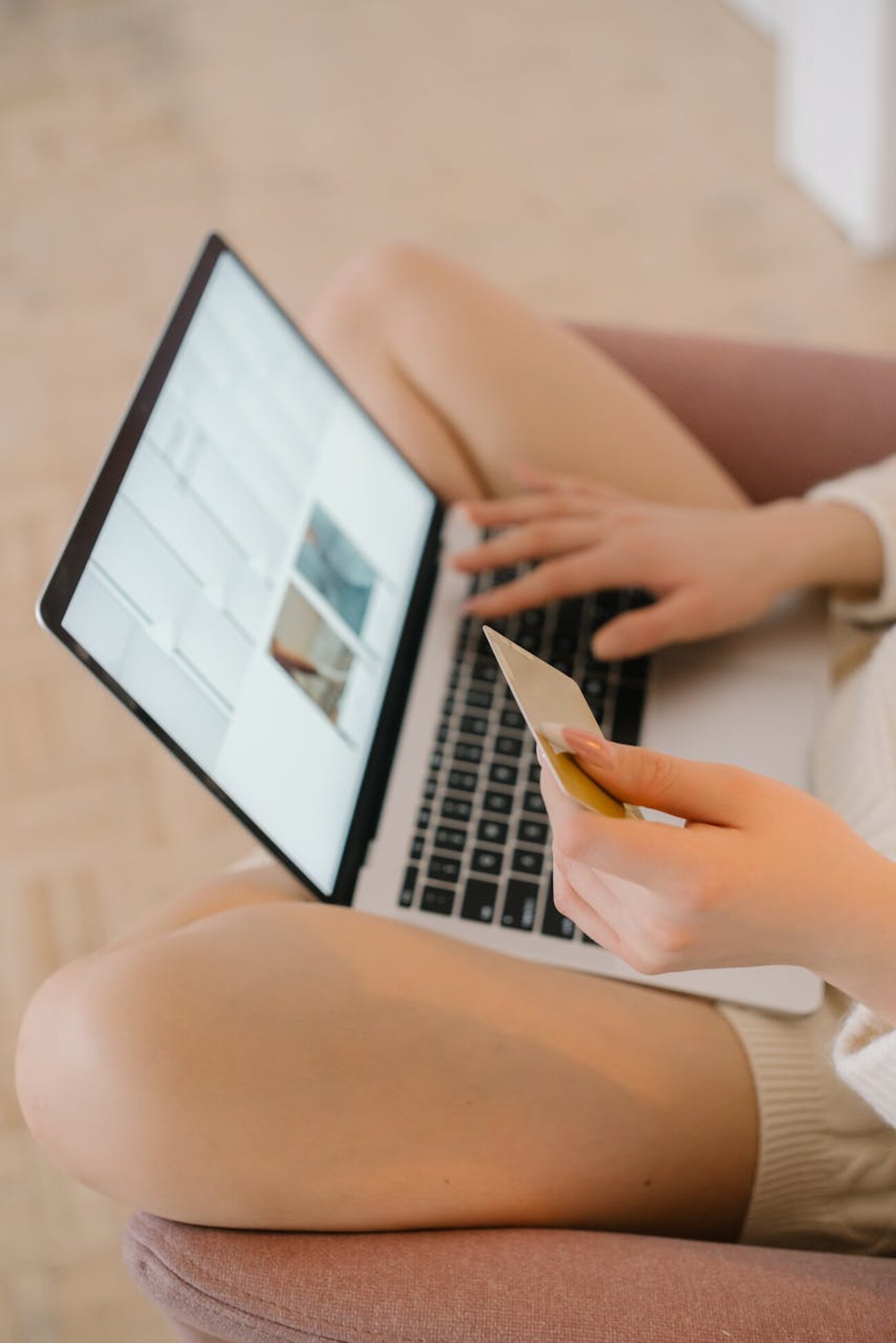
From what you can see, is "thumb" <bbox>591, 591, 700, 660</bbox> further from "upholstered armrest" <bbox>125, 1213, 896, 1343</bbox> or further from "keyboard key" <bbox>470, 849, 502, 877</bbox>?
"upholstered armrest" <bbox>125, 1213, 896, 1343</bbox>

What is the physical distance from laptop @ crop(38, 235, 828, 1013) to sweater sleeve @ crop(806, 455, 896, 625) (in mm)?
38

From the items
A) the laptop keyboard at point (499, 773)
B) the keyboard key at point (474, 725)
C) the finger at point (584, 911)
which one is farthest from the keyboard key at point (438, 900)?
the finger at point (584, 911)

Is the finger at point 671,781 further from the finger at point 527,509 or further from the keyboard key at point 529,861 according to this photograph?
the finger at point 527,509

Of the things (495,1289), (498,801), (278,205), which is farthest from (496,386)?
(278,205)

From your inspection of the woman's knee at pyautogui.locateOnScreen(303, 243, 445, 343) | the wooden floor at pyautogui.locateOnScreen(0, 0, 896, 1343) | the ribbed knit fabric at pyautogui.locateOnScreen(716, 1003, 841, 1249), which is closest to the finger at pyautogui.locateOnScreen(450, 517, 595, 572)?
the woman's knee at pyautogui.locateOnScreen(303, 243, 445, 343)

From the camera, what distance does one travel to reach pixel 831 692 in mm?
873

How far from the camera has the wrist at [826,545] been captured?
0.84 meters

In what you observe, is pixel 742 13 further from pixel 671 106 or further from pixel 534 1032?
pixel 534 1032

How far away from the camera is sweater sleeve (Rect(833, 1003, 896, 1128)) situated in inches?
22.3

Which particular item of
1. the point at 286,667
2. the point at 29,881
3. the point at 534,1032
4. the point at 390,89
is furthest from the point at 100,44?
the point at 534,1032

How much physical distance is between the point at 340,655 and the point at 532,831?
0.59 ft

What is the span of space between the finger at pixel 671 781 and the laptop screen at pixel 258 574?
0.93 ft

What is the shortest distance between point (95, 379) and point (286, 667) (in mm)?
1116

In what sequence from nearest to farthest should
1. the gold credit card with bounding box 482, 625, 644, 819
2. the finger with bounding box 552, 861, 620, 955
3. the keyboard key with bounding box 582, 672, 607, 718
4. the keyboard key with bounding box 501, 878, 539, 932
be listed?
the gold credit card with bounding box 482, 625, 644, 819 < the finger with bounding box 552, 861, 620, 955 < the keyboard key with bounding box 501, 878, 539, 932 < the keyboard key with bounding box 582, 672, 607, 718
